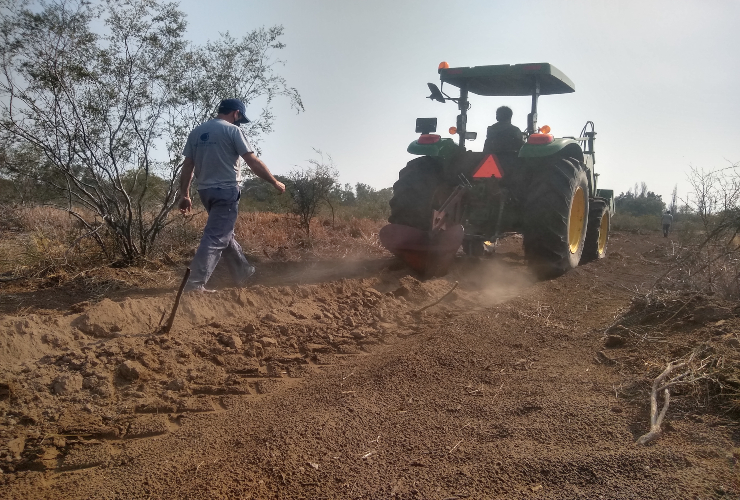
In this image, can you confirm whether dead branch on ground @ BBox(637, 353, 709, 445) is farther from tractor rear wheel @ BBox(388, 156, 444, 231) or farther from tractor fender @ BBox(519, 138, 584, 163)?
tractor rear wheel @ BBox(388, 156, 444, 231)

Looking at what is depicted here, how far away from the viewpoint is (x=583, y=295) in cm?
559

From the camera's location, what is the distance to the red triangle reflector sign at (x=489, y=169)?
6285 mm

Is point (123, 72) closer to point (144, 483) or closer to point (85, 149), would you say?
point (85, 149)

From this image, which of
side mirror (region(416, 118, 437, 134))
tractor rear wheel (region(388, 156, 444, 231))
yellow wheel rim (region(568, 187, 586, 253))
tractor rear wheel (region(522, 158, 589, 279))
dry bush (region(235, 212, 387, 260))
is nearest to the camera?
tractor rear wheel (region(522, 158, 589, 279))

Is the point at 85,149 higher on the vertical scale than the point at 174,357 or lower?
higher

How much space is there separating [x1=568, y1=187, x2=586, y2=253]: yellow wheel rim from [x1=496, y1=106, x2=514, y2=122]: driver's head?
131cm

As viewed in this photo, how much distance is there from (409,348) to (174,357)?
5.07 ft

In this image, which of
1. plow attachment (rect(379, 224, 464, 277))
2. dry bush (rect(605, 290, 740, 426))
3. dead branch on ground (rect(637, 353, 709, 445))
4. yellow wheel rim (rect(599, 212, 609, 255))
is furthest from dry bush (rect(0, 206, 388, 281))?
dead branch on ground (rect(637, 353, 709, 445))

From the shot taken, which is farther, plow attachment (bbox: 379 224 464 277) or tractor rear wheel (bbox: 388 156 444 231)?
tractor rear wheel (bbox: 388 156 444 231)

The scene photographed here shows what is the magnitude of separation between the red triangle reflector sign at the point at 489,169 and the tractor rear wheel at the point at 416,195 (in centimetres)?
52

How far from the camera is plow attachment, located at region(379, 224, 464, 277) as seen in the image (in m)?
5.96

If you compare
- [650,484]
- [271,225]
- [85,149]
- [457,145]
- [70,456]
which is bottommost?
[70,456]

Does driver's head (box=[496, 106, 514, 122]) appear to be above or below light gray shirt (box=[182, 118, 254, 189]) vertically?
above

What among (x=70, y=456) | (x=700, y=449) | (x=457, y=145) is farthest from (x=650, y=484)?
(x=457, y=145)
